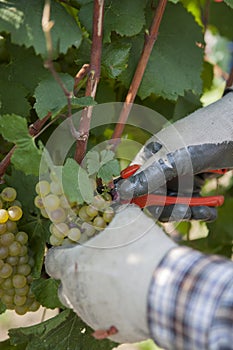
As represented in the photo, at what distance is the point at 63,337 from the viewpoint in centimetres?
118

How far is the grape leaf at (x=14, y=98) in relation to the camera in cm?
123

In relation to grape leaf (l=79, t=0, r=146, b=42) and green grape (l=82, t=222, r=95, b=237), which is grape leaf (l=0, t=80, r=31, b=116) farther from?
green grape (l=82, t=222, r=95, b=237)

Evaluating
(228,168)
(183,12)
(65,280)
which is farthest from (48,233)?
(183,12)

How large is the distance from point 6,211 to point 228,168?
468mm

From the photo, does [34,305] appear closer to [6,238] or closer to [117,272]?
[6,238]

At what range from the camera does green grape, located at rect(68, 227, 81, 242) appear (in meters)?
0.98

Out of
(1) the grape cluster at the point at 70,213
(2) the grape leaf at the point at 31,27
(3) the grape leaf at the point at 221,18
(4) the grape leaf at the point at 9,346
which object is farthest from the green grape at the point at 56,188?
(3) the grape leaf at the point at 221,18

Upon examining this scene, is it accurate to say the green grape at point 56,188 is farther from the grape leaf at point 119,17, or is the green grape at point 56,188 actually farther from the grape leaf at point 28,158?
the grape leaf at point 119,17

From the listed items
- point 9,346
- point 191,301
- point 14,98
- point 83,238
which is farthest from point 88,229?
point 9,346

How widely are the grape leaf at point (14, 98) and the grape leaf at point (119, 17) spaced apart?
8.4 inches

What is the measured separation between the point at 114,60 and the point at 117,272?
420mm

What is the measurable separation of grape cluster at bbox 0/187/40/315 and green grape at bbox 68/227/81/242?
0.42 feet

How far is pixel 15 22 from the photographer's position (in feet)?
3.20

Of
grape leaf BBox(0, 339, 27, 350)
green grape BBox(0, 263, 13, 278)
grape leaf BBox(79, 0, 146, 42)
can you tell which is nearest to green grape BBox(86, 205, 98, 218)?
green grape BBox(0, 263, 13, 278)
